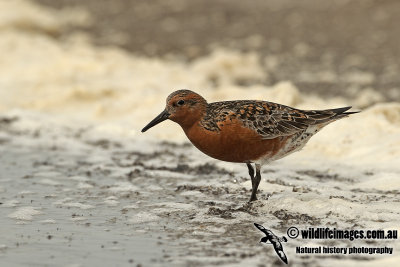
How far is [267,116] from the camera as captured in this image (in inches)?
318

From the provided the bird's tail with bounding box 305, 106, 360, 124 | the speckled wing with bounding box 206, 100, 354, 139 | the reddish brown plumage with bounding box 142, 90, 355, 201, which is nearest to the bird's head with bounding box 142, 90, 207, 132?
the reddish brown plumage with bounding box 142, 90, 355, 201

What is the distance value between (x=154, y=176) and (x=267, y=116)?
225cm

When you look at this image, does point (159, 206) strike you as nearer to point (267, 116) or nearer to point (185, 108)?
point (185, 108)

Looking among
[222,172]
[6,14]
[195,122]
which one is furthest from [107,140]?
[6,14]

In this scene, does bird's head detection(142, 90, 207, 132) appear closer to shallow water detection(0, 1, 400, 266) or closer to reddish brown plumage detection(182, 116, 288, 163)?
reddish brown plumage detection(182, 116, 288, 163)

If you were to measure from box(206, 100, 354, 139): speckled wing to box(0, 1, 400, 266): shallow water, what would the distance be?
0.79 metres

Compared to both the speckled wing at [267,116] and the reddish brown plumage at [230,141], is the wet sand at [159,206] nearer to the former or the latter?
the reddish brown plumage at [230,141]

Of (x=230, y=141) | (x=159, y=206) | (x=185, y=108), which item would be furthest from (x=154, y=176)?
(x=230, y=141)

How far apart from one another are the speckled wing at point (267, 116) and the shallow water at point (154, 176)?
793mm

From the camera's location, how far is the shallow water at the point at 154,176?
6.61 meters

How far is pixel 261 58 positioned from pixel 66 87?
5.57 meters

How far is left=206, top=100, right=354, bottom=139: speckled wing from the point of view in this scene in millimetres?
7852

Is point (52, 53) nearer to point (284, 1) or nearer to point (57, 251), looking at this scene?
point (284, 1)

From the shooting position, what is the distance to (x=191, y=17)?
72.5 ft
